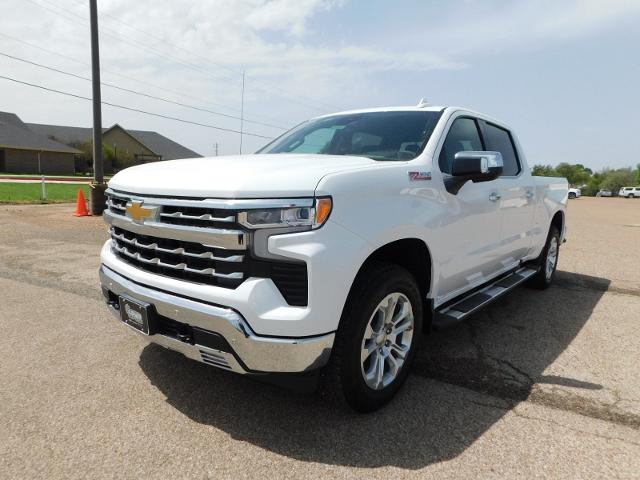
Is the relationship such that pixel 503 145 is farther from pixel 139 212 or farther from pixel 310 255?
Result: pixel 139 212

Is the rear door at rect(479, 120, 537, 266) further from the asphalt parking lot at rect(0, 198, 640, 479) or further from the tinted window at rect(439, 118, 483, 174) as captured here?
the asphalt parking lot at rect(0, 198, 640, 479)

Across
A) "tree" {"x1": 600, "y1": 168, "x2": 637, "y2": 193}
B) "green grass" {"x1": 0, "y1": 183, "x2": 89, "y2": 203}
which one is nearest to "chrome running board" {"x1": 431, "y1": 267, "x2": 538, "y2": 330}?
"green grass" {"x1": 0, "y1": 183, "x2": 89, "y2": 203}

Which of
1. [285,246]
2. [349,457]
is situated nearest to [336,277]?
[285,246]

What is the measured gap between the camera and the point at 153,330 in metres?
2.51

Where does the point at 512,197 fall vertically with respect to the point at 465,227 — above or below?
above

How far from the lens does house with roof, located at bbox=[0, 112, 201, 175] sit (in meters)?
45.9

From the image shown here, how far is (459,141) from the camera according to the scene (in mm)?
3584

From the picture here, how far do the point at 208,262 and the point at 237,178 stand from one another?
1.46 ft

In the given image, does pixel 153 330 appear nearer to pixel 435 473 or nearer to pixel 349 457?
pixel 349 457

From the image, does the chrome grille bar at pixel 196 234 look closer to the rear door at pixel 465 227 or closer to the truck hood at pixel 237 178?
the truck hood at pixel 237 178

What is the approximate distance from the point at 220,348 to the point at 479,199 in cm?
226

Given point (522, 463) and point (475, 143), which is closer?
point (522, 463)

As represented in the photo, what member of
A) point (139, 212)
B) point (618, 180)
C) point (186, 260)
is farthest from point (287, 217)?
point (618, 180)

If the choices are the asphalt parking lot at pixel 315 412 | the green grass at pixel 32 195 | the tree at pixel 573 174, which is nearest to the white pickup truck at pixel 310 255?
the asphalt parking lot at pixel 315 412
